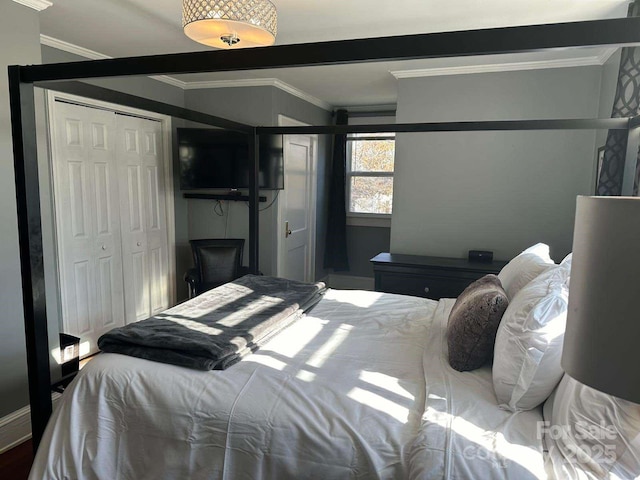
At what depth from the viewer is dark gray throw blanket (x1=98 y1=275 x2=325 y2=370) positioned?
5.62 feet

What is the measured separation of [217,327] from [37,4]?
2.04m

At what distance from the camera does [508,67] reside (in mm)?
3482

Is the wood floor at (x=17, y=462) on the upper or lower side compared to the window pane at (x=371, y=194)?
lower

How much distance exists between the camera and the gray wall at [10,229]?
7.64 feet

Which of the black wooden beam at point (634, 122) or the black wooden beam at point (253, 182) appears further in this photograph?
the black wooden beam at point (253, 182)

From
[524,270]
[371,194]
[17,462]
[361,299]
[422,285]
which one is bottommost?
[17,462]

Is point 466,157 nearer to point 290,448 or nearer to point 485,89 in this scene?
point 485,89

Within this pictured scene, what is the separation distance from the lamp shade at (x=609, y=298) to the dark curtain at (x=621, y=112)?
82.6 inches

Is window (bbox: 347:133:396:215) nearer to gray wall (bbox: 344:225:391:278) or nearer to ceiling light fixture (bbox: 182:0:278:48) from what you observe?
gray wall (bbox: 344:225:391:278)

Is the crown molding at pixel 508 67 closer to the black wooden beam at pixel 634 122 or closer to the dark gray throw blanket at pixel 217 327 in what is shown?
the black wooden beam at pixel 634 122

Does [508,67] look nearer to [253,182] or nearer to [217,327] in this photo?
[253,182]

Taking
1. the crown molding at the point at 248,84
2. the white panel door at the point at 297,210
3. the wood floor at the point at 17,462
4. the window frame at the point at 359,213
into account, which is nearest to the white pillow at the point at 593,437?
the wood floor at the point at 17,462

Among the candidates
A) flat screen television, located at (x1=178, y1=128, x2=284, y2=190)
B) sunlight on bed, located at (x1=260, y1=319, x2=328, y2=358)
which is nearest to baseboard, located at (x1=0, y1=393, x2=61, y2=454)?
sunlight on bed, located at (x1=260, y1=319, x2=328, y2=358)

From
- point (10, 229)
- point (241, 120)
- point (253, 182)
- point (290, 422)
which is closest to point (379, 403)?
point (290, 422)
